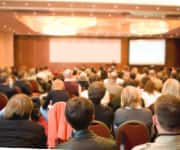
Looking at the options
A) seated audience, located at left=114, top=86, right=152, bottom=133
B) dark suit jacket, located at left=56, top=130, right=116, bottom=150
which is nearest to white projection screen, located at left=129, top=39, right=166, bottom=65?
seated audience, located at left=114, top=86, right=152, bottom=133

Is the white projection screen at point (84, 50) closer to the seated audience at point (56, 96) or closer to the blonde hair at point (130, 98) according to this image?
the seated audience at point (56, 96)

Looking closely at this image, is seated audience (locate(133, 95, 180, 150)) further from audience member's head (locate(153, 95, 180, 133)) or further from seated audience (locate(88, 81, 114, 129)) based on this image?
seated audience (locate(88, 81, 114, 129))

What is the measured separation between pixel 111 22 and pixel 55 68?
26.4ft

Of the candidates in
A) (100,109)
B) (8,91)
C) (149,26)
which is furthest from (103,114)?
(149,26)

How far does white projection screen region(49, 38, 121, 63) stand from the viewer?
23078mm

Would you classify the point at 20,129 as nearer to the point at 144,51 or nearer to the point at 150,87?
the point at 150,87

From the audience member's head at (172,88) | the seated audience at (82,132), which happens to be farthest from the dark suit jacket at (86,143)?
the audience member's head at (172,88)

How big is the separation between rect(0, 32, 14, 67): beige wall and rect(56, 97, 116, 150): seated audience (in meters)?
17.2

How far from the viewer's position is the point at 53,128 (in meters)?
5.59

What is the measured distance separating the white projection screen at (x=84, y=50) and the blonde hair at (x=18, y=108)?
19.6 m

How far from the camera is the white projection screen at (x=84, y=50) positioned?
2308 centimetres

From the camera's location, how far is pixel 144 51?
23375mm

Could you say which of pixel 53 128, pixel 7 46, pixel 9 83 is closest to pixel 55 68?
pixel 7 46

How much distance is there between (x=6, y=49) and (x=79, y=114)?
18.1 metres
